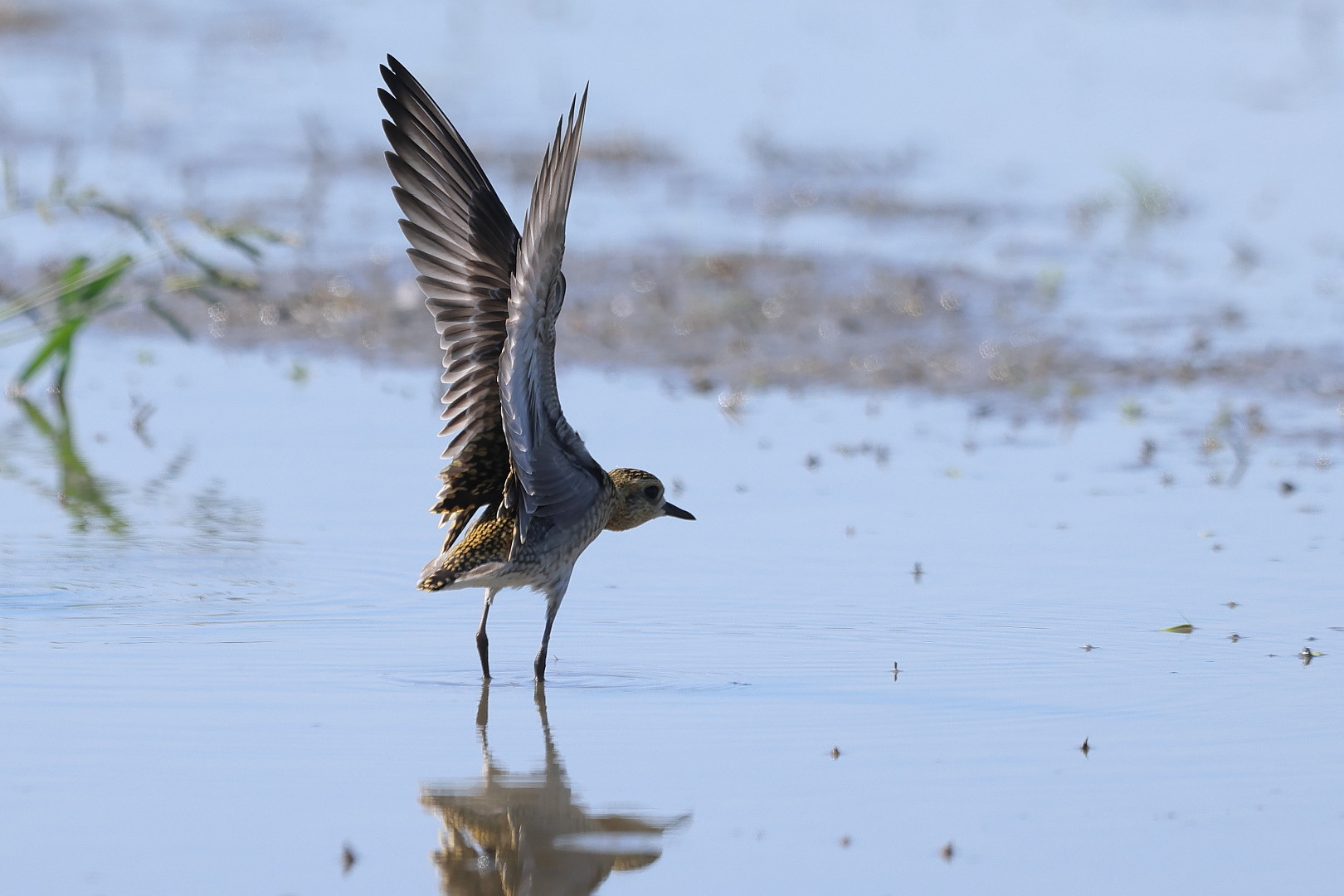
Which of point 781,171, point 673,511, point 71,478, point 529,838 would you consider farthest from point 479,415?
point 781,171

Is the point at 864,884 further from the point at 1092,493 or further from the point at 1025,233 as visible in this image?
the point at 1025,233

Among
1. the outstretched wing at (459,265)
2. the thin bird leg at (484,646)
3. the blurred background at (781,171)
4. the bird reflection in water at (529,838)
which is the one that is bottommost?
the bird reflection in water at (529,838)

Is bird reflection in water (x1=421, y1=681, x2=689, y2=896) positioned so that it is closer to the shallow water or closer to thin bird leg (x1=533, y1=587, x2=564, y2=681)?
the shallow water

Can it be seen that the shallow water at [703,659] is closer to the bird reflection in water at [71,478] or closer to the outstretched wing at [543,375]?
the bird reflection in water at [71,478]

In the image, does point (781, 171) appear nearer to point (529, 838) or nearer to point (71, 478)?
point (71, 478)

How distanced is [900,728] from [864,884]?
1.14m

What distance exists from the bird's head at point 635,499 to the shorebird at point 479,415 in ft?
0.47

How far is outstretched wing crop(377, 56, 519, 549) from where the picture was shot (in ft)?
20.3

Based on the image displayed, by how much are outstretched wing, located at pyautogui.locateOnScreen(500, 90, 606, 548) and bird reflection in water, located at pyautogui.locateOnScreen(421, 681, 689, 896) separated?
1.03 meters

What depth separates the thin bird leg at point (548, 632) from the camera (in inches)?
235

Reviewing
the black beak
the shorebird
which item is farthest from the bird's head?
the shorebird

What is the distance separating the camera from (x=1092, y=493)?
8305 mm

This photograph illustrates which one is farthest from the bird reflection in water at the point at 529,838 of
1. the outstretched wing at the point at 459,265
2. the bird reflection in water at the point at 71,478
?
the bird reflection in water at the point at 71,478

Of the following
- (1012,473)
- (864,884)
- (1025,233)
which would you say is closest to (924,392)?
(1012,473)
